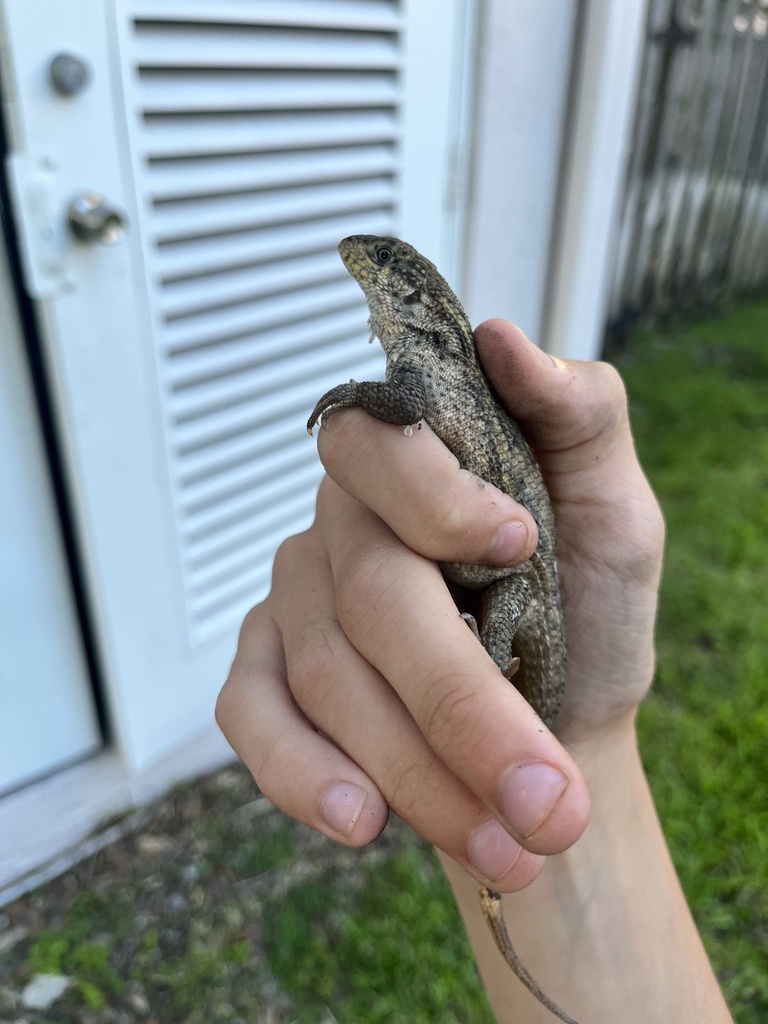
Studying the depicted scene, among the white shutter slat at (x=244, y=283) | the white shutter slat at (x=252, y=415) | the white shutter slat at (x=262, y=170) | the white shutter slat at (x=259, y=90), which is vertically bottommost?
the white shutter slat at (x=252, y=415)

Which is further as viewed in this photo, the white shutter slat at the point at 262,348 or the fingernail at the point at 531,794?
the white shutter slat at the point at 262,348

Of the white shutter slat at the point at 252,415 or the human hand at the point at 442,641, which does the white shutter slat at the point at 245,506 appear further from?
the human hand at the point at 442,641

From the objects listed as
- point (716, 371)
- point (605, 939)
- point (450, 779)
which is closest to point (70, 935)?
point (605, 939)

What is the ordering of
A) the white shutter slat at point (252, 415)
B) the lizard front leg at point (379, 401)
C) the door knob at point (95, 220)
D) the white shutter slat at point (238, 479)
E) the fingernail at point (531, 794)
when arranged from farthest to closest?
the white shutter slat at point (238, 479) < the white shutter slat at point (252, 415) < the door knob at point (95, 220) < the lizard front leg at point (379, 401) < the fingernail at point (531, 794)

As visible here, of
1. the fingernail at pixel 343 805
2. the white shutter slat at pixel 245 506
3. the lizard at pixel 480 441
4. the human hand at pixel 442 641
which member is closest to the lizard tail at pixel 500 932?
the lizard at pixel 480 441

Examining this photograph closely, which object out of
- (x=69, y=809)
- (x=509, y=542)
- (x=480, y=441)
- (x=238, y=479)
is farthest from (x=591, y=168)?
(x=69, y=809)

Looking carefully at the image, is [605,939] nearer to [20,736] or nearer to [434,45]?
[20,736]

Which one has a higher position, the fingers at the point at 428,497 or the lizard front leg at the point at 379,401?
the lizard front leg at the point at 379,401

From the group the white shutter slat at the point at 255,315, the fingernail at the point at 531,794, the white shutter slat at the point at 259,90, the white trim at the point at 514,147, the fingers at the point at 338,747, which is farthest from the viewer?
the white trim at the point at 514,147
